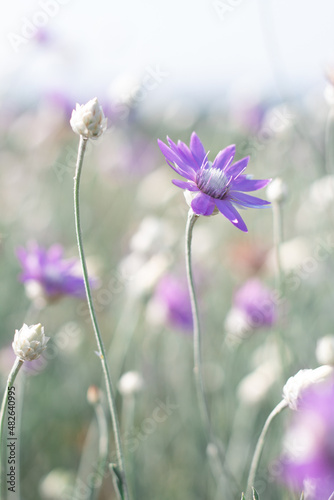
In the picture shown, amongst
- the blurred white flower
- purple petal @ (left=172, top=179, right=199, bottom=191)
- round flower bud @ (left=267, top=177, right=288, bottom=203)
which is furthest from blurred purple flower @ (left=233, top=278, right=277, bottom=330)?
purple petal @ (left=172, top=179, right=199, bottom=191)

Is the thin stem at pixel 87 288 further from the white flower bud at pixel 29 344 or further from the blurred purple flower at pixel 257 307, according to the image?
the blurred purple flower at pixel 257 307

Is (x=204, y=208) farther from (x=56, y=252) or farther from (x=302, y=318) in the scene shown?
(x=302, y=318)

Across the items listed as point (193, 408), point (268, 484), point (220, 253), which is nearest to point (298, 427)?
point (268, 484)

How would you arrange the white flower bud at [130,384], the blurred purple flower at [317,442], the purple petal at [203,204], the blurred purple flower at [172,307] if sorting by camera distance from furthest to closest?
the blurred purple flower at [172,307]
the white flower bud at [130,384]
the purple petal at [203,204]
the blurred purple flower at [317,442]

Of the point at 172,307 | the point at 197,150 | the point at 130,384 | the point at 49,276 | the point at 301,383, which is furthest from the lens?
the point at 172,307

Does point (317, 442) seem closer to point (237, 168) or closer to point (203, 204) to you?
point (203, 204)

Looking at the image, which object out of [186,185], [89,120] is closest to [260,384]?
[186,185]

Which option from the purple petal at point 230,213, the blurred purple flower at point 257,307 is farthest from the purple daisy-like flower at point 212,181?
the blurred purple flower at point 257,307
